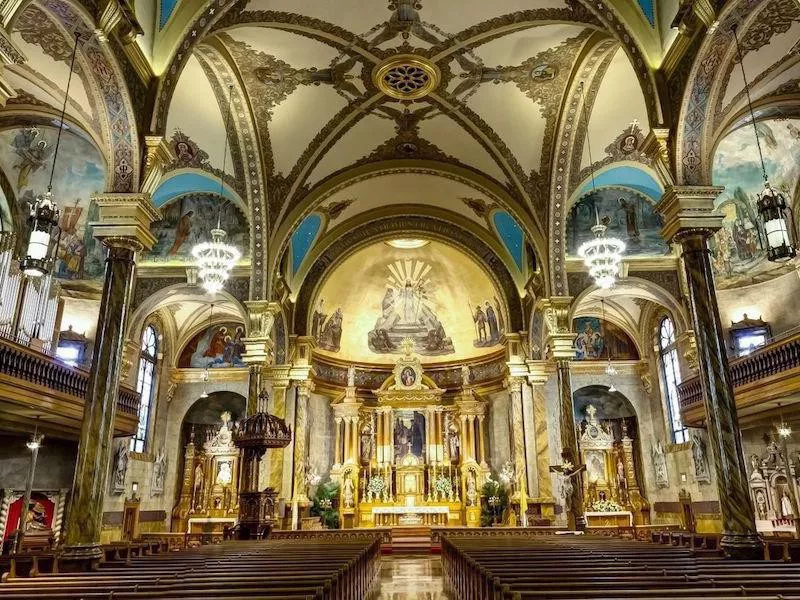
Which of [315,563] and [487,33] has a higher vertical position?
[487,33]

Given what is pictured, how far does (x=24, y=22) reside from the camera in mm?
9648

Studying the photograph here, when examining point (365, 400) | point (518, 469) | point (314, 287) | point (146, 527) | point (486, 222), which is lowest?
point (146, 527)

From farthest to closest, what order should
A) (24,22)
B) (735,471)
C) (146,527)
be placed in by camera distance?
(146,527) → (24,22) → (735,471)

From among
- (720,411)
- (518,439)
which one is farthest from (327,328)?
(720,411)

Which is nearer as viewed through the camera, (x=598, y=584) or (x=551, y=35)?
(x=598, y=584)

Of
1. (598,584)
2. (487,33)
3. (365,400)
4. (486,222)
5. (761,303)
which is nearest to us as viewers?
(598,584)

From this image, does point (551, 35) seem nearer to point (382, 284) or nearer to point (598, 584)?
point (598, 584)

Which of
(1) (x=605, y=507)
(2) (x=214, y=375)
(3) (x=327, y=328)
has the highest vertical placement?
(3) (x=327, y=328)

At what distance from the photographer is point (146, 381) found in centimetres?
2252

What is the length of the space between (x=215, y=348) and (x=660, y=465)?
17470 millimetres

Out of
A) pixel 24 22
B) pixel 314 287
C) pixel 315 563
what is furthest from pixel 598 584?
pixel 314 287

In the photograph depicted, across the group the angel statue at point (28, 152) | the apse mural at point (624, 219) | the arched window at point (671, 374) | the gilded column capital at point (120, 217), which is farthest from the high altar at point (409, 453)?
the gilded column capital at point (120, 217)

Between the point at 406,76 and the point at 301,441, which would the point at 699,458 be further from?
the point at 406,76

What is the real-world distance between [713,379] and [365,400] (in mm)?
17814
